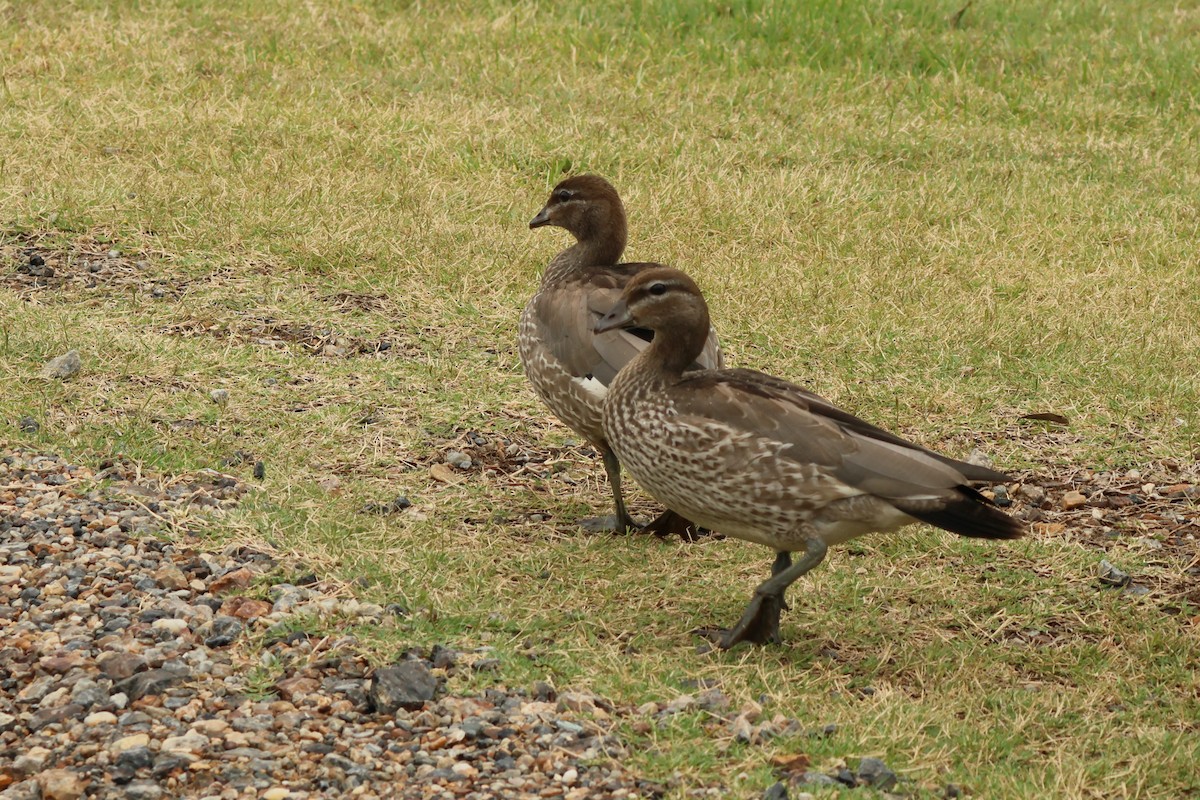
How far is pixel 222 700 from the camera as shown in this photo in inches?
157

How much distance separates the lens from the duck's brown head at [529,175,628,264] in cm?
630

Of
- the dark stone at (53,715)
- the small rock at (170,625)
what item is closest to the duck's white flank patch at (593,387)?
the small rock at (170,625)

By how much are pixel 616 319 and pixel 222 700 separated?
1.93m

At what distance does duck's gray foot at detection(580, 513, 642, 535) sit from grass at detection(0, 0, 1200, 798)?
0.29 ft

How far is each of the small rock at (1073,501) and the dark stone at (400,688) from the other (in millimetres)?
2868

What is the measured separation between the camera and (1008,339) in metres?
7.26

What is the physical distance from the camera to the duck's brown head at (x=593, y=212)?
20.7 ft

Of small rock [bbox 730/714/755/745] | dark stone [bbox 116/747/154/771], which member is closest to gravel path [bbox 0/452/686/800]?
dark stone [bbox 116/747/154/771]

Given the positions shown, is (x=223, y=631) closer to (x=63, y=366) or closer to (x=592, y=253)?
(x=63, y=366)

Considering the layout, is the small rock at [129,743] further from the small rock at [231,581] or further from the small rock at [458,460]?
the small rock at [458,460]

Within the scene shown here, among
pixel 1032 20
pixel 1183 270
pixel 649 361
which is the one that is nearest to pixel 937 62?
pixel 1032 20

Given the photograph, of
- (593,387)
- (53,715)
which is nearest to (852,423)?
(593,387)

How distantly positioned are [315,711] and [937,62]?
892cm

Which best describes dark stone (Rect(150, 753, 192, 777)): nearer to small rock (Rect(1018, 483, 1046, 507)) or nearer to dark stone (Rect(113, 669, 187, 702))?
dark stone (Rect(113, 669, 187, 702))
